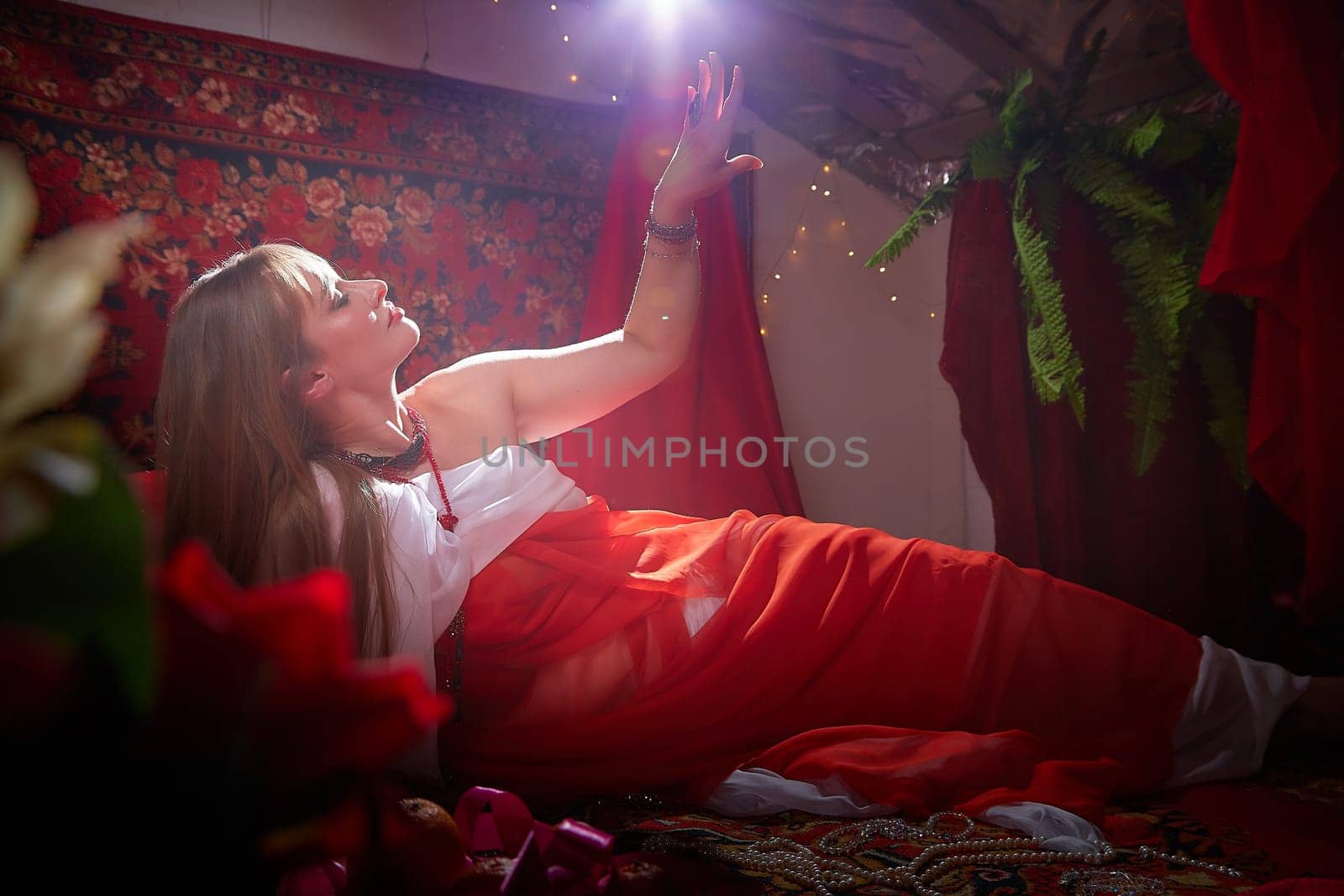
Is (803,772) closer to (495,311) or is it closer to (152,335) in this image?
(495,311)

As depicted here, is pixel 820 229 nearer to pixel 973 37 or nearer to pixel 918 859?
pixel 973 37

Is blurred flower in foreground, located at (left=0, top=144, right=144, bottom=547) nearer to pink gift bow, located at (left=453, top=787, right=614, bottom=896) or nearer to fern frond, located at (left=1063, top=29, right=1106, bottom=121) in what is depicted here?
pink gift bow, located at (left=453, top=787, right=614, bottom=896)

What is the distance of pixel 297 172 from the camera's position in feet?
5.93

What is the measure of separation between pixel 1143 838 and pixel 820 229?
5.82 feet

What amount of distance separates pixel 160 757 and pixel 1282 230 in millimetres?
1389

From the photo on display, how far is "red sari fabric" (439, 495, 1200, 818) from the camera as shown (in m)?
1.08

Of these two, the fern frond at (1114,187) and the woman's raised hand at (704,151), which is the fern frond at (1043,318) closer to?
the fern frond at (1114,187)

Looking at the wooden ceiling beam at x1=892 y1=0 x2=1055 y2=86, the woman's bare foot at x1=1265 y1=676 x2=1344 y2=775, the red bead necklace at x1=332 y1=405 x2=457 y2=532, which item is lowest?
the woman's bare foot at x1=1265 y1=676 x2=1344 y2=775

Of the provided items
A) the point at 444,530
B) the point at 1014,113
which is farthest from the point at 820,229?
the point at 444,530

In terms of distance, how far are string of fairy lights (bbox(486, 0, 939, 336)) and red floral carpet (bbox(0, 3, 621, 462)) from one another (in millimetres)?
539

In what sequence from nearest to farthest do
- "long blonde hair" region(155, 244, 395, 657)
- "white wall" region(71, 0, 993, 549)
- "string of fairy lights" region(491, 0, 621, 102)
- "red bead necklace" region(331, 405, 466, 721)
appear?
"long blonde hair" region(155, 244, 395, 657), "red bead necklace" region(331, 405, 466, 721), "string of fairy lights" region(491, 0, 621, 102), "white wall" region(71, 0, 993, 549)

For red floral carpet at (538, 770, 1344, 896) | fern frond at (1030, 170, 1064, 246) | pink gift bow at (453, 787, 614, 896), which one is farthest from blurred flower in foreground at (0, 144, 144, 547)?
fern frond at (1030, 170, 1064, 246)

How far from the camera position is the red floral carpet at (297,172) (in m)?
1.61

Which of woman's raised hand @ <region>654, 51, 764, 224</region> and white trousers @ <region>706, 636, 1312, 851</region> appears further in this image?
woman's raised hand @ <region>654, 51, 764, 224</region>
